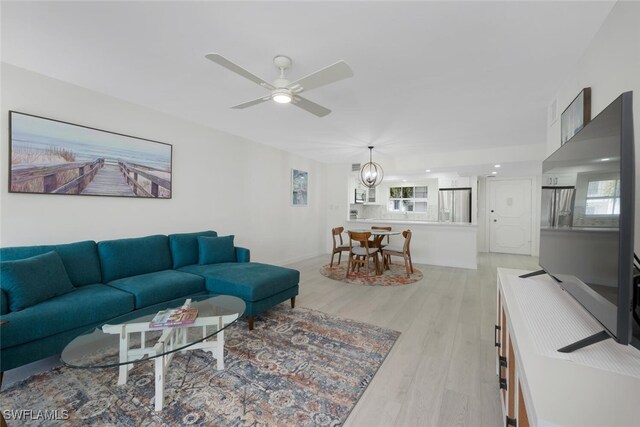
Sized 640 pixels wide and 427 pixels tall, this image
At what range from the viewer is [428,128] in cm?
393

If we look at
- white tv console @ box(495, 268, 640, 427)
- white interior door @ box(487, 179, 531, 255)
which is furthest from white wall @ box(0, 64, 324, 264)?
white interior door @ box(487, 179, 531, 255)

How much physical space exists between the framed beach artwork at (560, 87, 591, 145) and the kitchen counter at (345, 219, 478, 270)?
11.2 ft

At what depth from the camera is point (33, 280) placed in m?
2.00

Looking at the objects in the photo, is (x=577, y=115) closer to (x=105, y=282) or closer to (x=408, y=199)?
(x=105, y=282)

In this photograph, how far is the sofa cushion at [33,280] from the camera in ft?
6.23

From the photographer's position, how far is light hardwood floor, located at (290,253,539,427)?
1.60m

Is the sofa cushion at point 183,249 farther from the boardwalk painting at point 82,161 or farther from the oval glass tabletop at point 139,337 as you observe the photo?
the oval glass tabletop at point 139,337

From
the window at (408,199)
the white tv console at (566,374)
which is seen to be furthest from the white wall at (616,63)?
the window at (408,199)

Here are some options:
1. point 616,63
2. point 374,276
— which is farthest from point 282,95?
point 374,276

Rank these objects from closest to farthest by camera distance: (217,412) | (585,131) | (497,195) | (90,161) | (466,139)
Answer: (585,131), (217,412), (90,161), (466,139), (497,195)

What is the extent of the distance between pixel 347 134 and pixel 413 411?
367 cm

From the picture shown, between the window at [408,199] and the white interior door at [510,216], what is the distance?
1.73 m

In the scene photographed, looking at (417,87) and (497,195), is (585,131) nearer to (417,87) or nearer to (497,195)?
(417,87)

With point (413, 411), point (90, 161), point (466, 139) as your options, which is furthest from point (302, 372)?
Result: point (466, 139)
